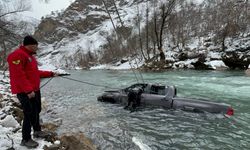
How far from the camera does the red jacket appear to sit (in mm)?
4258

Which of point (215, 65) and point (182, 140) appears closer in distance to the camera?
point (182, 140)

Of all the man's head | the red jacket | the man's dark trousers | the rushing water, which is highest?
the man's head

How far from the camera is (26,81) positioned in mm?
4359

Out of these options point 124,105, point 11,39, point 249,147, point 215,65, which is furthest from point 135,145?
point 215,65

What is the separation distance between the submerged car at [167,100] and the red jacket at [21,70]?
595 cm

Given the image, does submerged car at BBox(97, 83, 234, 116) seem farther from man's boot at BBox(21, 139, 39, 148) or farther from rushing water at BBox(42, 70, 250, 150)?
man's boot at BBox(21, 139, 39, 148)

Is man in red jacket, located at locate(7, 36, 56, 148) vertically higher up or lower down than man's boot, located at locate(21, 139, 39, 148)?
higher up

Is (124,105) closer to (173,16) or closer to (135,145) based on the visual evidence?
(135,145)

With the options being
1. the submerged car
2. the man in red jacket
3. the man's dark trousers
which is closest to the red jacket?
the man in red jacket

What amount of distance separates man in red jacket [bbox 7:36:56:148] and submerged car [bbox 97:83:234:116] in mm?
5597

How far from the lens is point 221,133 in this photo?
6.95 m

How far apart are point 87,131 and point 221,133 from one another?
4.16 metres

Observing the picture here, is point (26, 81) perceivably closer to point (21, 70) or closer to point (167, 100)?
point (21, 70)

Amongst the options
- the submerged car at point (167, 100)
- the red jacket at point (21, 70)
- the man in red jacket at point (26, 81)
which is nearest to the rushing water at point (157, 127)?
the submerged car at point (167, 100)
